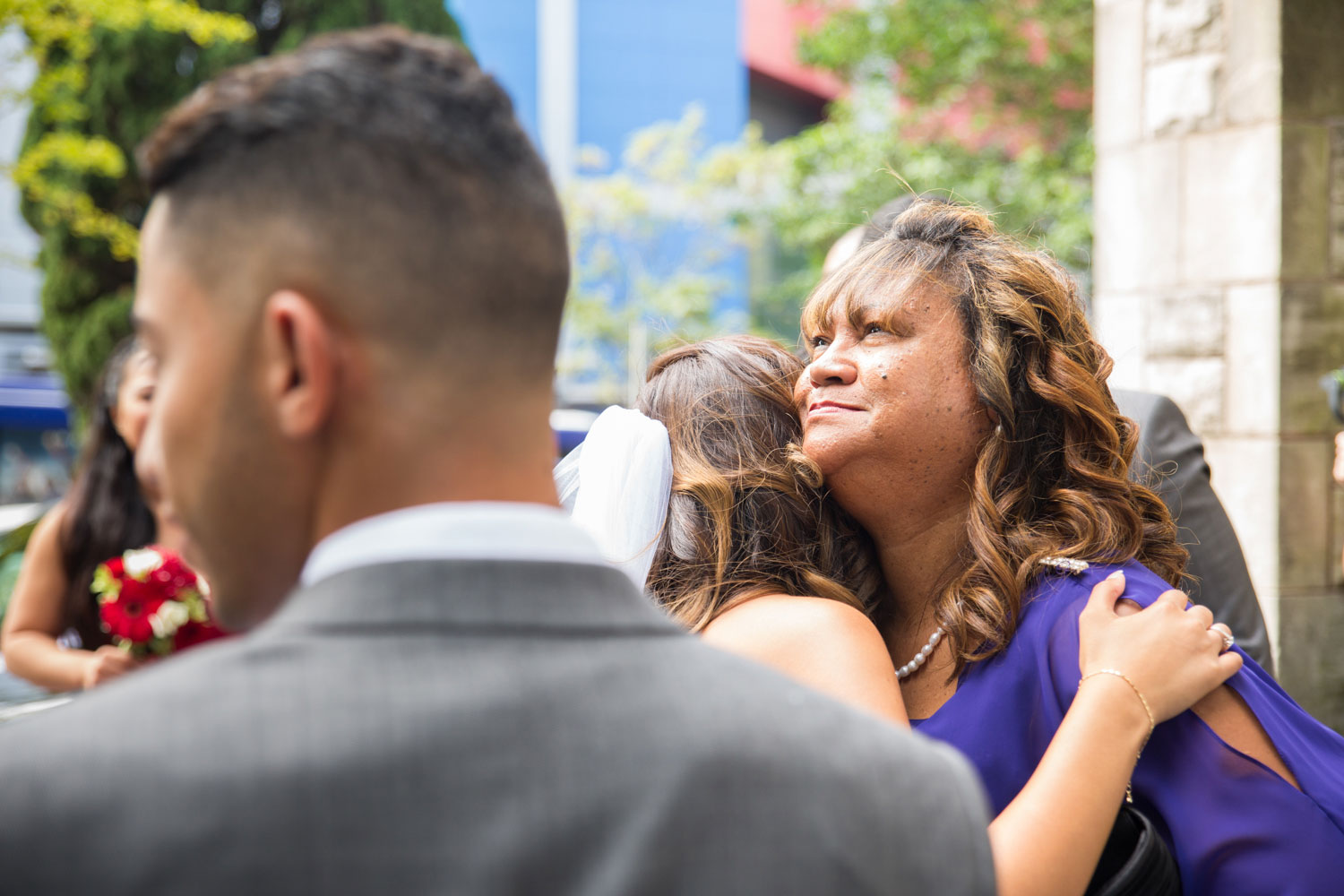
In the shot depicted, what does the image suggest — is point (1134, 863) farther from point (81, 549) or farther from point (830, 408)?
point (81, 549)

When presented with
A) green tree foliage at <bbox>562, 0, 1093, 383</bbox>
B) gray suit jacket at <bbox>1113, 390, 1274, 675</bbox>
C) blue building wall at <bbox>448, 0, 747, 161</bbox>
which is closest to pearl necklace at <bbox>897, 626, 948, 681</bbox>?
gray suit jacket at <bbox>1113, 390, 1274, 675</bbox>

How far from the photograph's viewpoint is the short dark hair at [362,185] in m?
0.97

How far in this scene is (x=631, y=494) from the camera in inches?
92.7

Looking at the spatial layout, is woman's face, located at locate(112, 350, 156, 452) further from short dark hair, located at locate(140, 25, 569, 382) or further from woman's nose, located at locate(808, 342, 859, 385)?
short dark hair, located at locate(140, 25, 569, 382)

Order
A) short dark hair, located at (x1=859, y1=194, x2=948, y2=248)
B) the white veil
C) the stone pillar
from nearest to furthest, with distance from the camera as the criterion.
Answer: the white veil
short dark hair, located at (x1=859, y1=194, x2=948, y2=248)
the stone pillar

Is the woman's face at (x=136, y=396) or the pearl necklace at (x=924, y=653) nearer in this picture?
the pearl necklace at (x=924, y=653)

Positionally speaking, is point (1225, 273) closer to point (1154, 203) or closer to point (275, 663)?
point (1154, 203)

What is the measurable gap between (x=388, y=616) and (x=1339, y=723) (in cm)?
486

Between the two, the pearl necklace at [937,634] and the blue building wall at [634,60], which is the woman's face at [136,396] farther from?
the blue building wall at [634,60]

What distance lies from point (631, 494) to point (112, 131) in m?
12.5

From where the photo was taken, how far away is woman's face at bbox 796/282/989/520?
7.36 feet

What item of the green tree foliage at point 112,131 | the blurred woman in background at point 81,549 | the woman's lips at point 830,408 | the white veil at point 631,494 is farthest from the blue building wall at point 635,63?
the woman's lips at point 830,408

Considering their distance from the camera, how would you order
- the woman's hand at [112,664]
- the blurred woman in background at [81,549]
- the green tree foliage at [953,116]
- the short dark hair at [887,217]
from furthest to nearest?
the green tree foliage at [953,116] → the blurred woman in background at [81,549] → the woman's hand at [112,664] → the short dark hair at [887,217]

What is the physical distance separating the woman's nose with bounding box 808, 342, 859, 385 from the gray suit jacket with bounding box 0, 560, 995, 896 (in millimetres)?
1338
